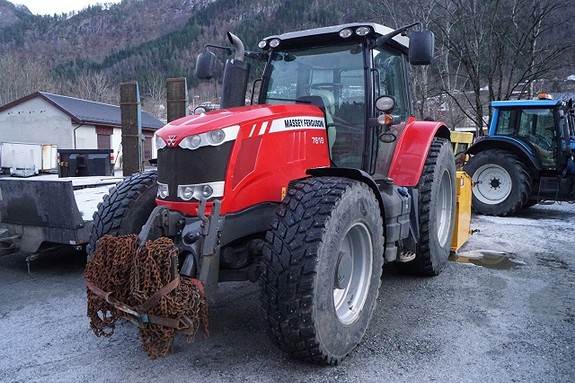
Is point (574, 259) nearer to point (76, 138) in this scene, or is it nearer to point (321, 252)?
point (321, 252)

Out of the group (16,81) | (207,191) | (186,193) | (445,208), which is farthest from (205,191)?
(16,81)

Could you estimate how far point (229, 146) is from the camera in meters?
3.26

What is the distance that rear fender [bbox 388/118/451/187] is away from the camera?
15.1 feet

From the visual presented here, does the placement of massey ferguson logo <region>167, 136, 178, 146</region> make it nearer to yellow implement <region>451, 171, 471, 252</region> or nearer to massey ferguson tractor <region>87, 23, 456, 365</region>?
massey ferguson tractor <region>87, 23, 456, 365</region>

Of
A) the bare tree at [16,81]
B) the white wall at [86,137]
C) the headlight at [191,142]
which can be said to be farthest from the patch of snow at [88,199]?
the bare tree at [16,81]

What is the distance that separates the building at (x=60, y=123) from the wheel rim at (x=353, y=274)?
24848 mm

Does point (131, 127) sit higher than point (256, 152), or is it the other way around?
point (131, 127)

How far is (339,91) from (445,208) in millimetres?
2182

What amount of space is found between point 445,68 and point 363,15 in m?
5.72

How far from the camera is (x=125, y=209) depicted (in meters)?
3.77

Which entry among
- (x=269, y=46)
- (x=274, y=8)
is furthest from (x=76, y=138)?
(x=274, y=8)

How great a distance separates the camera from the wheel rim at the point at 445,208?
5574 millimetres

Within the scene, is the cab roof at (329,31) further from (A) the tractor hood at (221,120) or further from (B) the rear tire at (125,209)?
(B) the rear tire at (125,209)

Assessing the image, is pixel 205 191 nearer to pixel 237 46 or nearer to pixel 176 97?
pixel 237 46
